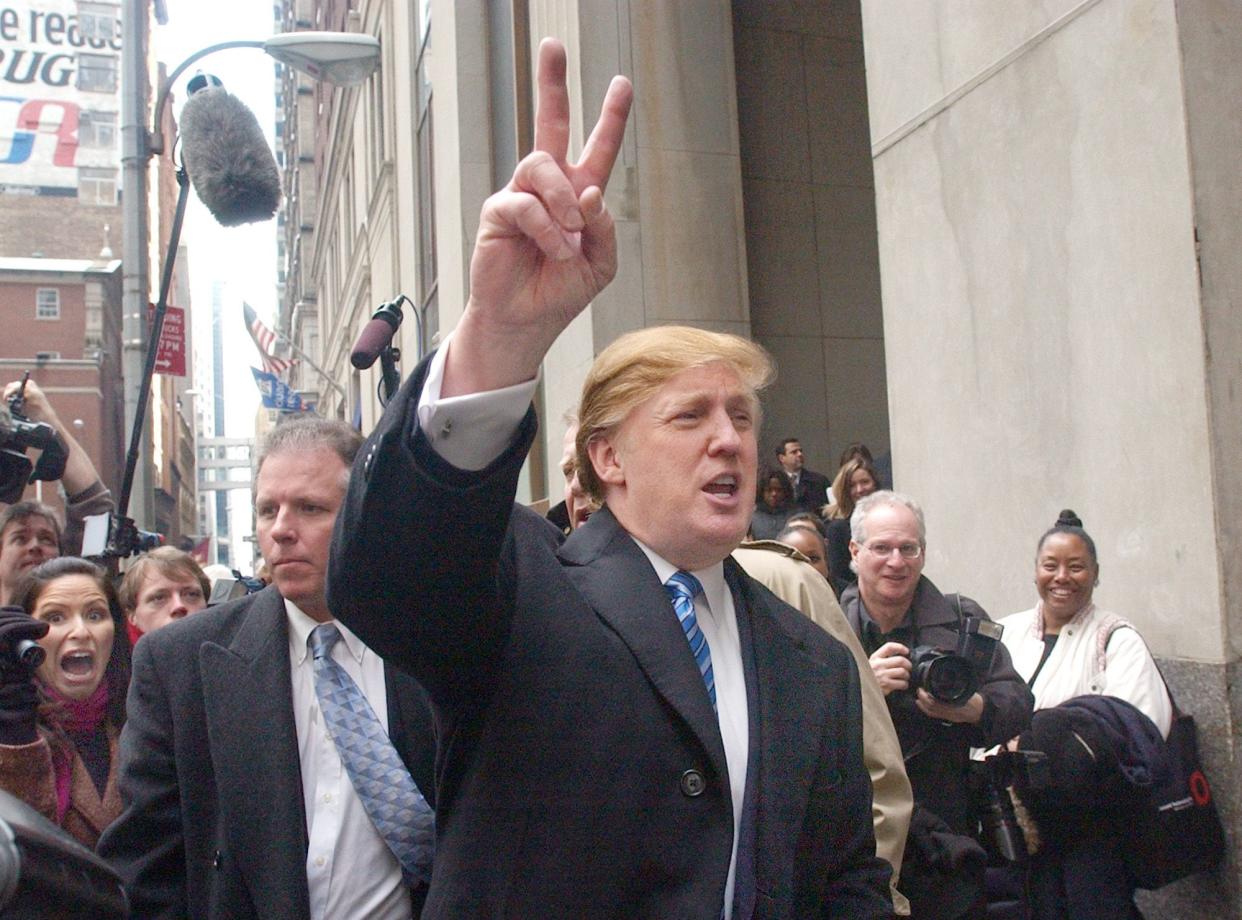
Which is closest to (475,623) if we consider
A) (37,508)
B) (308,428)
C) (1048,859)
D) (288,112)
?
(308,428)

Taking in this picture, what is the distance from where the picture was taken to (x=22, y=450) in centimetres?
482

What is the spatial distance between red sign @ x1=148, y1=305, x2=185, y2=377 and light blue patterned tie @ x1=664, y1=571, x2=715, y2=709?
30.2ft

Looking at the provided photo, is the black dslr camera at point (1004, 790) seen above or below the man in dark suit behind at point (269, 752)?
below

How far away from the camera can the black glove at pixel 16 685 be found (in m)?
2.95

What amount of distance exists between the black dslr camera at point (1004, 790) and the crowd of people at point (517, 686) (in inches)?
18.5

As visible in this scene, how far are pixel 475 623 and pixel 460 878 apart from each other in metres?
0.44

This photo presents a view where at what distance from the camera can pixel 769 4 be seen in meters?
11.7

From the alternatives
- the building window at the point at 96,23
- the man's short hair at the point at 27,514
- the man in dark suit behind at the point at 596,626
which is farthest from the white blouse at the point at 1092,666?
the building window at the point at 96,23

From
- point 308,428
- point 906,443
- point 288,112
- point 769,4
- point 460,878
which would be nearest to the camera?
point 460,878

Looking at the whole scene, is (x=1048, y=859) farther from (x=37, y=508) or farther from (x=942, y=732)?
(x=37, y=508)

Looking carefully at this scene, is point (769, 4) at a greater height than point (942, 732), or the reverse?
point (769, 4)

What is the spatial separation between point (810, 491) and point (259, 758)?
24.1ft

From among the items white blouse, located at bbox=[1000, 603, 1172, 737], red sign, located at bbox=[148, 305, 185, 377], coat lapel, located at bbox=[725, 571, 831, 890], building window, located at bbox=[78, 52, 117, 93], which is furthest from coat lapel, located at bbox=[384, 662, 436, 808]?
building window, located at bbox=[78, 52, 117, 93]

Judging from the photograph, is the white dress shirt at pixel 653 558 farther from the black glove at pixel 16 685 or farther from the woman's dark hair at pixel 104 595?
the woman's dark hair at pixel 104 595
